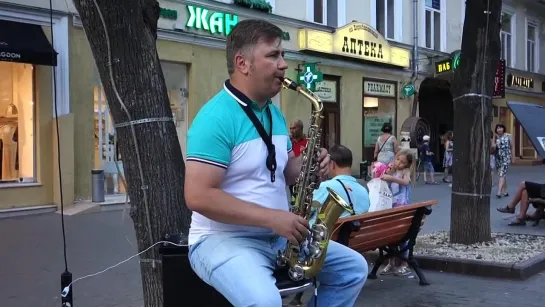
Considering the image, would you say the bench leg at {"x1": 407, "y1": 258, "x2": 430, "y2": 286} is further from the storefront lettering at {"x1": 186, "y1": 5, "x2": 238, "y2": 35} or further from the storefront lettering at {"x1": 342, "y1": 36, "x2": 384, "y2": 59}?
the storefront lettering at {"x1": 342, "y1": 36, "x2": 384, "y2": 59}

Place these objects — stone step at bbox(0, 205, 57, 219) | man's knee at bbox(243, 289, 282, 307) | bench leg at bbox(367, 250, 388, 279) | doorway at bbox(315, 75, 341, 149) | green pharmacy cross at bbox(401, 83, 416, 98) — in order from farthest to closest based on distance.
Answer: green pharmacy cross at bbox(401, 83, 416, 98)
doorway at bbox(315, 75, 341, 149)
stone step at bbox(0, 205, 57, 219)
bench leg at bbox(367, 250, 388, 279)
man's knee at bbox(243, 289, 282, 307)

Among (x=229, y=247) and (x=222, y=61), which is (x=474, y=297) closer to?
(x=229, y=247)

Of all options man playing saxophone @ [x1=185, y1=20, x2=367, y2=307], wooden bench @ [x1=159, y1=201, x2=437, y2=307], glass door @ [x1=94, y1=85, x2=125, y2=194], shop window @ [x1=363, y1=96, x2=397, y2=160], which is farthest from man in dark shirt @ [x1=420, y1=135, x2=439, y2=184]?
man playing saxophone @ [x1=185, y1=20, x2=367, y2=307]

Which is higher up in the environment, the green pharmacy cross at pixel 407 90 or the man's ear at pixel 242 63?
the green pharmacy cross at pixel 407 90

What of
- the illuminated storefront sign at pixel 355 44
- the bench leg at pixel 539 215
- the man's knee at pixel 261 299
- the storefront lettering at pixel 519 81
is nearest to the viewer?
the man's knee at pixel 261 299

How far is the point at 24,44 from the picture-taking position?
11.2m

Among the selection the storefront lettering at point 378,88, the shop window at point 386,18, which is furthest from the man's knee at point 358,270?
the shop window at point 386,18

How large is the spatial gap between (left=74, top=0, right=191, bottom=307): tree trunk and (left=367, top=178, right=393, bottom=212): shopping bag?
11.5 ft

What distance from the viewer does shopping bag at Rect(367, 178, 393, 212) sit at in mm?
7051

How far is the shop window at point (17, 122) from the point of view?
40.0 ft

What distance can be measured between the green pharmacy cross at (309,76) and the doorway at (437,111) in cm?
854

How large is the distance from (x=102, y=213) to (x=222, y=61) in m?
5.31

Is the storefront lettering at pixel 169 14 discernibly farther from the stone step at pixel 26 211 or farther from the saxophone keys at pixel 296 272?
the saxophone keys at pixel 296 272

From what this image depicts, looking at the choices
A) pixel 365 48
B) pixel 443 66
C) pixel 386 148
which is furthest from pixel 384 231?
pixel 443 66
